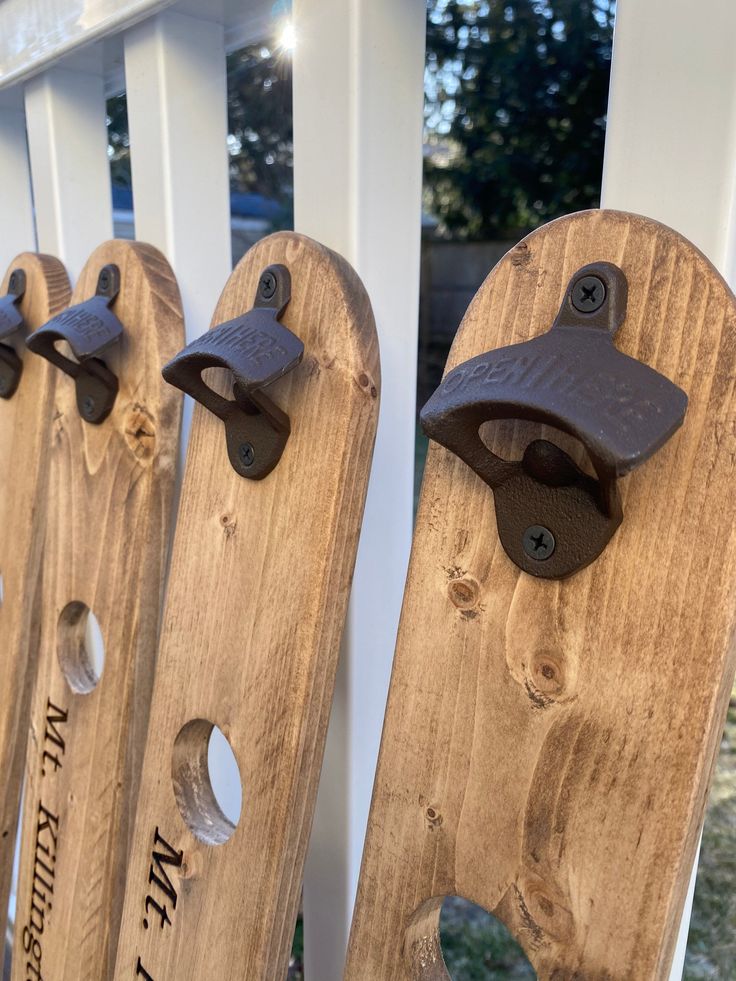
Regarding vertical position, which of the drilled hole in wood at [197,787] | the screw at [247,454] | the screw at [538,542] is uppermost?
the screw at [247,454]

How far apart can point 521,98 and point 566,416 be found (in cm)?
426

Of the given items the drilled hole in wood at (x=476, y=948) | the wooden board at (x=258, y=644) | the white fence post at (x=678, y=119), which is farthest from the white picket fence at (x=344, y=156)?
the drilled hole in wood at (x=476, y=948)

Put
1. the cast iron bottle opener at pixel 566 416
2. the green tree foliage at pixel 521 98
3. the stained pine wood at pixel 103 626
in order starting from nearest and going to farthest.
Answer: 1. the cast iron bottle opener at pixel 566 416
2. the stained pine wood at pixel 103 626
3. the green tree foliage at pixel 521 98

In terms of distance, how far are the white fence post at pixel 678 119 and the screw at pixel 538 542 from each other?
190 millimetres

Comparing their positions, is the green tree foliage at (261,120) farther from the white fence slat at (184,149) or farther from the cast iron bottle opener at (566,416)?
the cast iron bottle opener at (566,416)

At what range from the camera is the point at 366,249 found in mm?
667

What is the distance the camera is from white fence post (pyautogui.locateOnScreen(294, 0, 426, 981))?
0.64 meters

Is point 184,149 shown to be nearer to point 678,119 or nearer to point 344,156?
point 344,156

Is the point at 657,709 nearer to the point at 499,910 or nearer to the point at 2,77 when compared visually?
the point at 499,910

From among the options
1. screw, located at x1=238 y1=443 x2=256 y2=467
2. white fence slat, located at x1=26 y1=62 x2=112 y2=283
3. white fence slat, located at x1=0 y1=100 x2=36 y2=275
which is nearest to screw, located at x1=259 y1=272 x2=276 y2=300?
screw, located at x1=238 y1=443 x2=256 y2=467

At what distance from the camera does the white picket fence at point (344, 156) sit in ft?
1.56

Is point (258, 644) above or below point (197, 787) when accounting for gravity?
above

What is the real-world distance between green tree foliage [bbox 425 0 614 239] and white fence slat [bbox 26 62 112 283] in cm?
276

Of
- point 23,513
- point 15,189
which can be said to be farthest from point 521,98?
point 23,513
